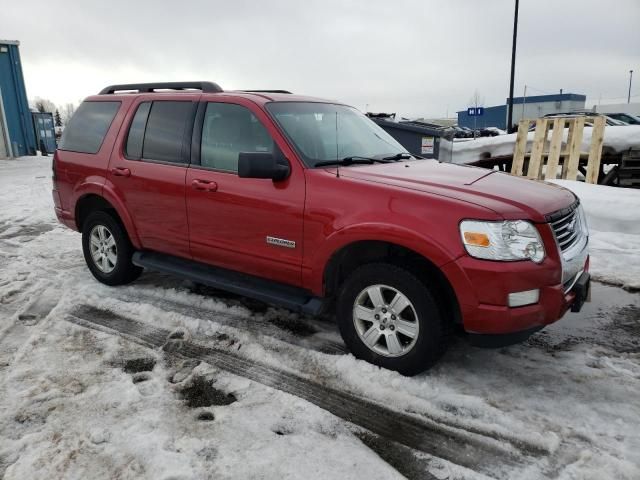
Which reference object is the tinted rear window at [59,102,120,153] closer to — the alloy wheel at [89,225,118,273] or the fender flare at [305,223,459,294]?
the alloy wheel at [89,225,118,273]

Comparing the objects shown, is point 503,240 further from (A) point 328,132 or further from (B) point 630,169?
(B) point 630,169

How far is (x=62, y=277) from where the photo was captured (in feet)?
17.2

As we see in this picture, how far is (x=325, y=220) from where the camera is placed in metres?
3.32

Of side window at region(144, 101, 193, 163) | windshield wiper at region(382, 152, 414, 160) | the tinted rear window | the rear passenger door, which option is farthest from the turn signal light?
the tinted rear window

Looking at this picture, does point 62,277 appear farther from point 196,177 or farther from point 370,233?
point 370,233

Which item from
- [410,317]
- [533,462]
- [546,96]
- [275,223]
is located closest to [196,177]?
[275,223]

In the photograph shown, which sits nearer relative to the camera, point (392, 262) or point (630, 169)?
point (392, 262)

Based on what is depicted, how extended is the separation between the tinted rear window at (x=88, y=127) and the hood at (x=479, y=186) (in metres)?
2.70

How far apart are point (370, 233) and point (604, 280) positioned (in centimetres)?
336

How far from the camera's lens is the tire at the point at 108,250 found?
15.6ft

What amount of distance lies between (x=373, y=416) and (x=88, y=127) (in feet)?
13.2

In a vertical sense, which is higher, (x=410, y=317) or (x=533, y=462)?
(x=410, y=317)

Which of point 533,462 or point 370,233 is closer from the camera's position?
point 533,462

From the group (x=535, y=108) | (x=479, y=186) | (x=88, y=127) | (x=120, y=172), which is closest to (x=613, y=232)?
(x=479, y=186)
